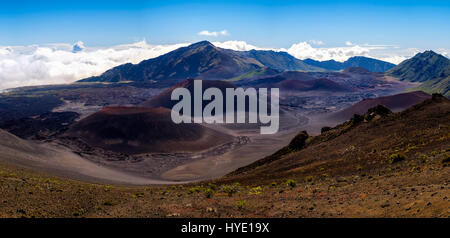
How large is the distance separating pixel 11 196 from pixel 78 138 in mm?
79903

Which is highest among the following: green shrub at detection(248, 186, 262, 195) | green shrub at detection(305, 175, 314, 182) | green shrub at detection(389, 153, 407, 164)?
green shrub at detection(389, 153, 407, 164)

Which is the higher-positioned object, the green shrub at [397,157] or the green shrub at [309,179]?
the green shrub at [397,157]

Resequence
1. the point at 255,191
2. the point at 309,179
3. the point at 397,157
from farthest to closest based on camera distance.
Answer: the point at 309,179, the point at 397,157, the point at 255,191

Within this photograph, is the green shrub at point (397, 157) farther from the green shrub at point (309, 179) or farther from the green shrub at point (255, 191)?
the green shrub at point (255, 191)

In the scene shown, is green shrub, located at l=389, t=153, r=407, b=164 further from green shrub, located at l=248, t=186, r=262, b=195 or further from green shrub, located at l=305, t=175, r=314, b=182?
green shrub, located at l=248, t=186, r=262, b=195

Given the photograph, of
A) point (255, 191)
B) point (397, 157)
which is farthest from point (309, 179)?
point (397, 157)

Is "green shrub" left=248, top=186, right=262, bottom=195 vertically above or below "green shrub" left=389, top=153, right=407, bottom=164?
below

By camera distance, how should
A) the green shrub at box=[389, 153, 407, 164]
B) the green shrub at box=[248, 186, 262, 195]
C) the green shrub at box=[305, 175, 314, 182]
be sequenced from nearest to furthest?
the green shrub at box=[248, 186, 262, 195], the green shrub at box=[389, 153, 407, 164], the green shrub at box=[305, 175, 314, 182]

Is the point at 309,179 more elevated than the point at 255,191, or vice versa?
the point at 309,179

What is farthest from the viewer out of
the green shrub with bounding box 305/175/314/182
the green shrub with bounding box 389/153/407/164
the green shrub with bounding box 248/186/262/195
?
the green shrub with bounding box 305/175/314/182

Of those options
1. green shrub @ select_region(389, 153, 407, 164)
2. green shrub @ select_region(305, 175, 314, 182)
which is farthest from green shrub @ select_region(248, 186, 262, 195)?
green shrub @ select_region(389, 153, 407, 164)

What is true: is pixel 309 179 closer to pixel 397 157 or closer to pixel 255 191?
pixel 255 191

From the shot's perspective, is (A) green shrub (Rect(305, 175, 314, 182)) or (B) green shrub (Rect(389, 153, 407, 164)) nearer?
(B) green shrub (Rect(389, 153, 407, 164))

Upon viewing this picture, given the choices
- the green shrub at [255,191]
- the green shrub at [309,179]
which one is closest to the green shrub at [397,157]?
the green shrub at [309,179]
